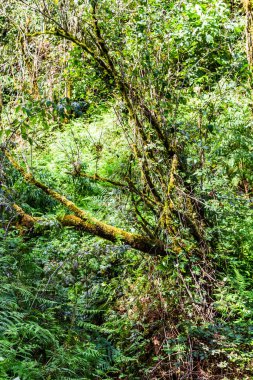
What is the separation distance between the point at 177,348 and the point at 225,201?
58.7 inches

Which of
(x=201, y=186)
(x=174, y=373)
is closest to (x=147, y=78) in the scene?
(x=201, y=186)

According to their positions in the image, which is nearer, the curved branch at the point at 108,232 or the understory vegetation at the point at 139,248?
the understory vegetation at the point at 139,248

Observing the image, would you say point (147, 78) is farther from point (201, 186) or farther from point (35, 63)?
point (35, 63)

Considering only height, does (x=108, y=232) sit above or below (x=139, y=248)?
above

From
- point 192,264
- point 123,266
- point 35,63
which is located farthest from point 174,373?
point 35,63

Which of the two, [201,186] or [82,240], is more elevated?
[201,186]

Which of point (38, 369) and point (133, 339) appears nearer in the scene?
point (38, 369)

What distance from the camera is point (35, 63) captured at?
10.5m

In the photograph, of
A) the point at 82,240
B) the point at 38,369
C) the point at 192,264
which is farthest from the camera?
the point at 82,240

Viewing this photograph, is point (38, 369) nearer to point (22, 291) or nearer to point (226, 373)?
point (22, 291)

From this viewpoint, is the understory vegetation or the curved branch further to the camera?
the curved branch

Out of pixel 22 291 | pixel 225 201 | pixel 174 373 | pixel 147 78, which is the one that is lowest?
pixel 174 373

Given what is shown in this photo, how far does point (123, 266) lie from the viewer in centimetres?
465

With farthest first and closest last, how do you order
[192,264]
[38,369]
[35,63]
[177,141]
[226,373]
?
Result: [35,63] < [177,141] < [192,264] < [226,373] < [38,369]
